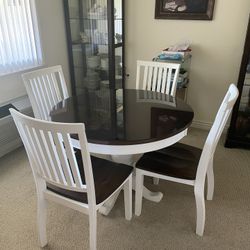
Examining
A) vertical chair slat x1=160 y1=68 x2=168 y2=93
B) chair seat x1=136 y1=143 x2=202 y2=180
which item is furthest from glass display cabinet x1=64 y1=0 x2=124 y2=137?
chair seat x1=136 y1=143 x2=202 y2=180

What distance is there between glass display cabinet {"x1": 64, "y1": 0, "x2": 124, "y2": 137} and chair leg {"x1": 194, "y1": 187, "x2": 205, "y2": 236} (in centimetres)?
148

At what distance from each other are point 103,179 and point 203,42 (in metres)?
2.08

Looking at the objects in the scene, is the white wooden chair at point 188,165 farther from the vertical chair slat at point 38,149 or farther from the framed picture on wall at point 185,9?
the framed picture on wall at point 185,9

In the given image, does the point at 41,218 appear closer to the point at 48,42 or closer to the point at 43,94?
the point at 43,94

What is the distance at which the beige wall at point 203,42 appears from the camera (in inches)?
103

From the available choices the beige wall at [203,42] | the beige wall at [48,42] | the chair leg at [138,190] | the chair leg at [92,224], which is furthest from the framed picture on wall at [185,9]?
the chair leg at [92,224]

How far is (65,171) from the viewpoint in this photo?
1.23m

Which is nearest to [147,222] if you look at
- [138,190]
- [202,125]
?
[138,190]

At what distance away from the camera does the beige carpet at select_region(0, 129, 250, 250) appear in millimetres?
1622

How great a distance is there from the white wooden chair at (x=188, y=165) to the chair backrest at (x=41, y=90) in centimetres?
93

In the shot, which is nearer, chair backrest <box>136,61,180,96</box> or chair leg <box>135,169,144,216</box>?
chair leg <box>135,169,144,216</box>

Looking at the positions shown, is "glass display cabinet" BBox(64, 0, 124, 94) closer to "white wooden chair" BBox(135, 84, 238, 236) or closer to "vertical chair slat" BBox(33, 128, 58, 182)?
"white wooden chair" BBox(135, 84, 238, 236)

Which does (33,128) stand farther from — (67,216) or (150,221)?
(150,221)

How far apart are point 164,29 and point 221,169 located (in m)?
1.73
